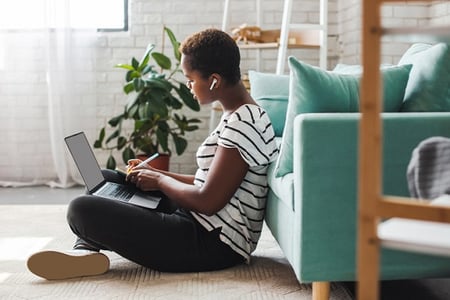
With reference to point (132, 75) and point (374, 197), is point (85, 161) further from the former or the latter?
point (132, 75)

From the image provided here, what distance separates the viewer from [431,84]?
7.31ft

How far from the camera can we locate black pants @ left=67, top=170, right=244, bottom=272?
7.71 feet

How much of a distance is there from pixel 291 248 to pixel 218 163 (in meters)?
0.39

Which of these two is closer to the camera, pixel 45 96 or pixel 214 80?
pixel 214 80

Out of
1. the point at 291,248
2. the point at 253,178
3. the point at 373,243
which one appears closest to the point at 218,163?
the point at 253,178

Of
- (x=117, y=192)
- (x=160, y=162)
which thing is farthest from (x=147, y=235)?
(x=160, y=162)

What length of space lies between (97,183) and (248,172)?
1.86ft

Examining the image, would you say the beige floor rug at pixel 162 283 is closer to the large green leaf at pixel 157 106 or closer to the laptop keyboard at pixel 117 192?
the laptop keyboard at pixel 117 192

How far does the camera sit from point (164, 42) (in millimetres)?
4898

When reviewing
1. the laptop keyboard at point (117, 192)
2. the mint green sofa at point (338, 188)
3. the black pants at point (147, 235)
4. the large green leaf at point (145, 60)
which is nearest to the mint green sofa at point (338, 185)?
the mint green sofa at point (338, 188)

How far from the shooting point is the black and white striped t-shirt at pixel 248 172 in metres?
2.33

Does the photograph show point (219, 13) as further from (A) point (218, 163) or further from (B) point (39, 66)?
(A) point (218, 163)

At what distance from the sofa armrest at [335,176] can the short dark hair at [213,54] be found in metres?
0.53

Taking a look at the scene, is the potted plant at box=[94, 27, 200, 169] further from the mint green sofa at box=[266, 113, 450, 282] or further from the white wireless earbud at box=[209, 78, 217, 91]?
the mint green sofa at box=[266, 113, 450, 282]
